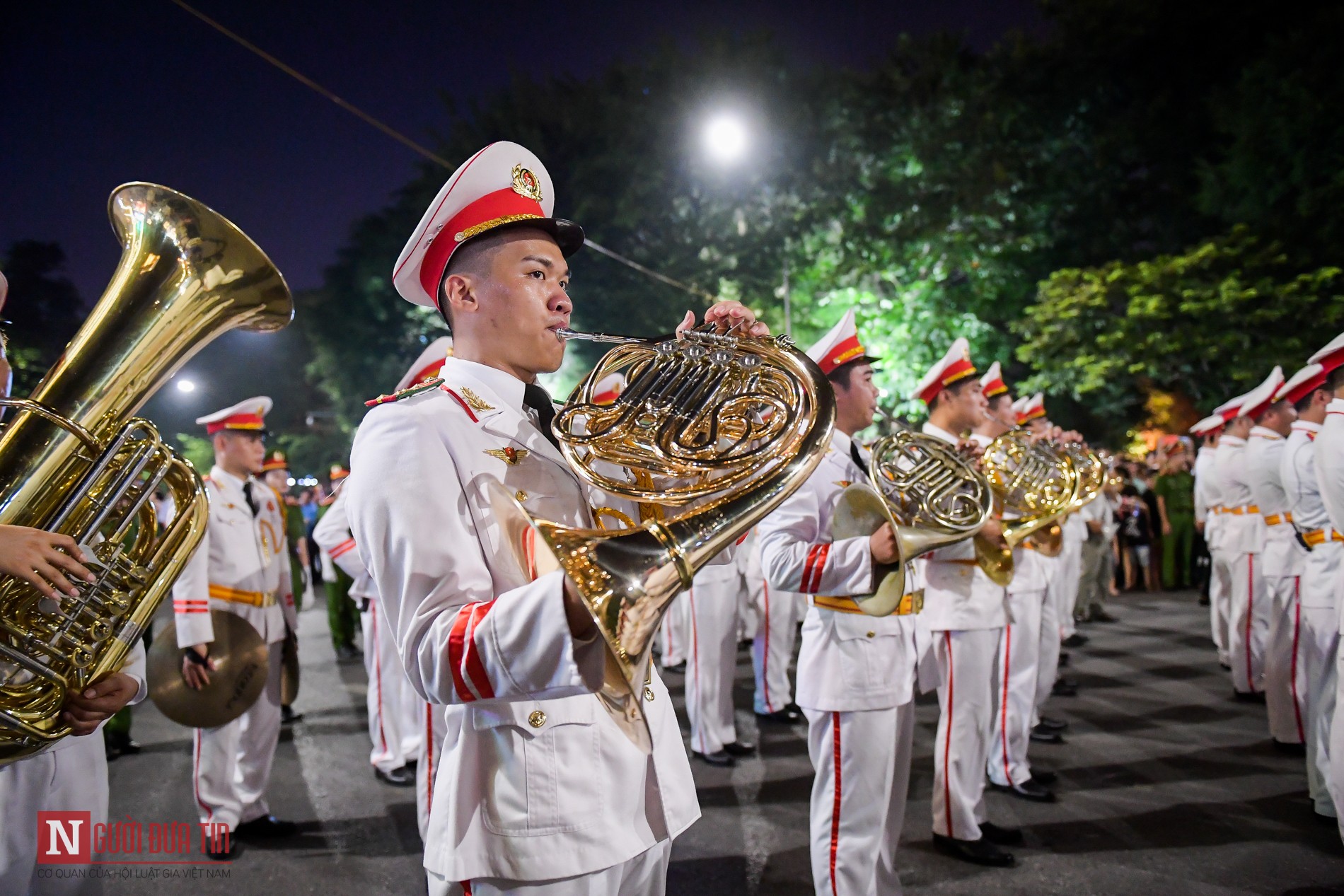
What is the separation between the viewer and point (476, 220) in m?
1.91

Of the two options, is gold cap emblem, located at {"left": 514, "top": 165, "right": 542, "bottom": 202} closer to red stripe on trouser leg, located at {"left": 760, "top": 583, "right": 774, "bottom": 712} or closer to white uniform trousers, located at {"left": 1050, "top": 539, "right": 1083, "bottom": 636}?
red stripe on trouser leg, located at {"left": 760, "top": 583, "right": 774, "bottom": 712}

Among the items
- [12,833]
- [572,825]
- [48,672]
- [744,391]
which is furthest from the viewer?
[12,833]

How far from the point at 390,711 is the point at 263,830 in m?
1.17

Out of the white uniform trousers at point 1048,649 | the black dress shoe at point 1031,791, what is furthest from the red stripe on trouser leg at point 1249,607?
the black dress shoe at point 1031,791

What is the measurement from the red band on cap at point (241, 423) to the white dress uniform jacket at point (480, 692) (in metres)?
4.24

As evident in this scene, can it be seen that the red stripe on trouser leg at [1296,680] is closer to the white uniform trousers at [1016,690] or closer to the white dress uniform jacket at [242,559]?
the white uniform trousers at [1016,690]

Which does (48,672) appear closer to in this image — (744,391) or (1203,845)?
(744,391)

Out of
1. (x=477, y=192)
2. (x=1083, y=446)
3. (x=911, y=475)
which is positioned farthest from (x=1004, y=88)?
(x=477, y=192)

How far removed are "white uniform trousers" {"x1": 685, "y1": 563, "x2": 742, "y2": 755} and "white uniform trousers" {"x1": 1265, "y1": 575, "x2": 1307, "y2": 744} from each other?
12.6 ft

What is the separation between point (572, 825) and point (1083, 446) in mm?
5647

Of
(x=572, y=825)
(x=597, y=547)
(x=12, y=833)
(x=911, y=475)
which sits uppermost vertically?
(x=911, y=475)

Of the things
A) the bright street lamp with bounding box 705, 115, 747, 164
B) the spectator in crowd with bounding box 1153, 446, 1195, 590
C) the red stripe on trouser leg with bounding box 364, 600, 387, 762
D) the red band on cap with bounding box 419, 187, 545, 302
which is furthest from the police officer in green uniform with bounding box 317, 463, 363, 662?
the spectator in crowd with bounding box 1153, 446, 1195, 590

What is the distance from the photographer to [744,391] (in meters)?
1.83

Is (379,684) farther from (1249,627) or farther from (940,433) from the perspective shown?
(1249,627)
